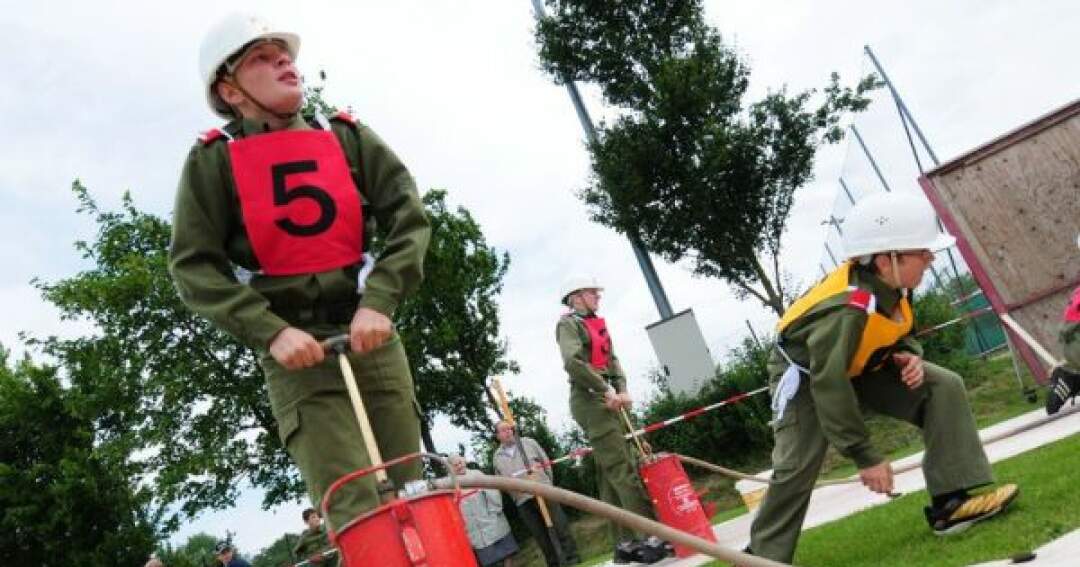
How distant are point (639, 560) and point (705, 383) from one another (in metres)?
9.87

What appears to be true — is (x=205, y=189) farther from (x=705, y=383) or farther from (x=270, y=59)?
(x=705, y=383)

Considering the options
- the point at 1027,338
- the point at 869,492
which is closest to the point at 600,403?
the point at 869,492

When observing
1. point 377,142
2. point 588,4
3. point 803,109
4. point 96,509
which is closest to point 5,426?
point 96,509

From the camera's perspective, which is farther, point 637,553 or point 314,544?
point 314,544

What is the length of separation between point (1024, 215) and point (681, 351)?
32.9 ft

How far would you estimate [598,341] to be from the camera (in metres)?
9.19

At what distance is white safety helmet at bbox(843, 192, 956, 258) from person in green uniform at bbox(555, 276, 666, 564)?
14.0 ft

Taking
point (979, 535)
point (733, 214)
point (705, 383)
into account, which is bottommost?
point (979, 535)

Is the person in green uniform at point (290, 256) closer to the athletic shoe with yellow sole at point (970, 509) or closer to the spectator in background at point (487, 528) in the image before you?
the athletic shoe with yellow sole at point (970, 509)

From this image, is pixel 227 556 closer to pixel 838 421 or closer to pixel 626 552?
pixel 626 552

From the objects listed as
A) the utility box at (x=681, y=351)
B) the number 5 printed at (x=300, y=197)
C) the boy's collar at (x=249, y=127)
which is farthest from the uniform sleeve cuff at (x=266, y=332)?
the utility box at (x=681, y=351)

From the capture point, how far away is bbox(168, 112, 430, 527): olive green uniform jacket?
3.14 meters

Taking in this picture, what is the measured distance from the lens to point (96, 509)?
29234mm

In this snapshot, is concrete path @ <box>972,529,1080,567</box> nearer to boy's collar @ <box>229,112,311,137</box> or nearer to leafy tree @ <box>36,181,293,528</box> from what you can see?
boy's collar @ <box>229,112,311,137</box>
